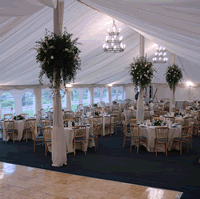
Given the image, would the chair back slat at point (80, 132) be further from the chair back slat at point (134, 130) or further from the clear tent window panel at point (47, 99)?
the clear tent window panel at point (47, 99)

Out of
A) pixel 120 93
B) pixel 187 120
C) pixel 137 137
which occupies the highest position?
pixel 120 93

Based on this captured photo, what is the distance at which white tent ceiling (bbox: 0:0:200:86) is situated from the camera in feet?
9.43

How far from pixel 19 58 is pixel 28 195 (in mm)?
5647

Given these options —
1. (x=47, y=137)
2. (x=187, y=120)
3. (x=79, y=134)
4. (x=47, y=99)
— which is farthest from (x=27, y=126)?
(x=47, y=99)

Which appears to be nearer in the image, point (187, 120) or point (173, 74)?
point (187, 120)

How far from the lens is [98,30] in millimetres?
9094

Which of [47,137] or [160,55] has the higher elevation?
[160,55]

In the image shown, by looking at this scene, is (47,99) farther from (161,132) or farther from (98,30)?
(161,132)

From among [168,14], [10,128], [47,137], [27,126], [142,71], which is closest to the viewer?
[168,14]

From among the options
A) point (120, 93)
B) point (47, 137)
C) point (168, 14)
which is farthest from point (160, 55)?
point (120, 93)

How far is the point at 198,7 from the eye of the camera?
2309 mm

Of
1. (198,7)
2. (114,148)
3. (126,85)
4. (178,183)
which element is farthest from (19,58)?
(126,85)

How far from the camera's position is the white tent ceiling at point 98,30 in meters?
2.88

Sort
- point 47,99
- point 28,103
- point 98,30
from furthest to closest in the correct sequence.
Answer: point 47,99, point 28,103, point 98,30
